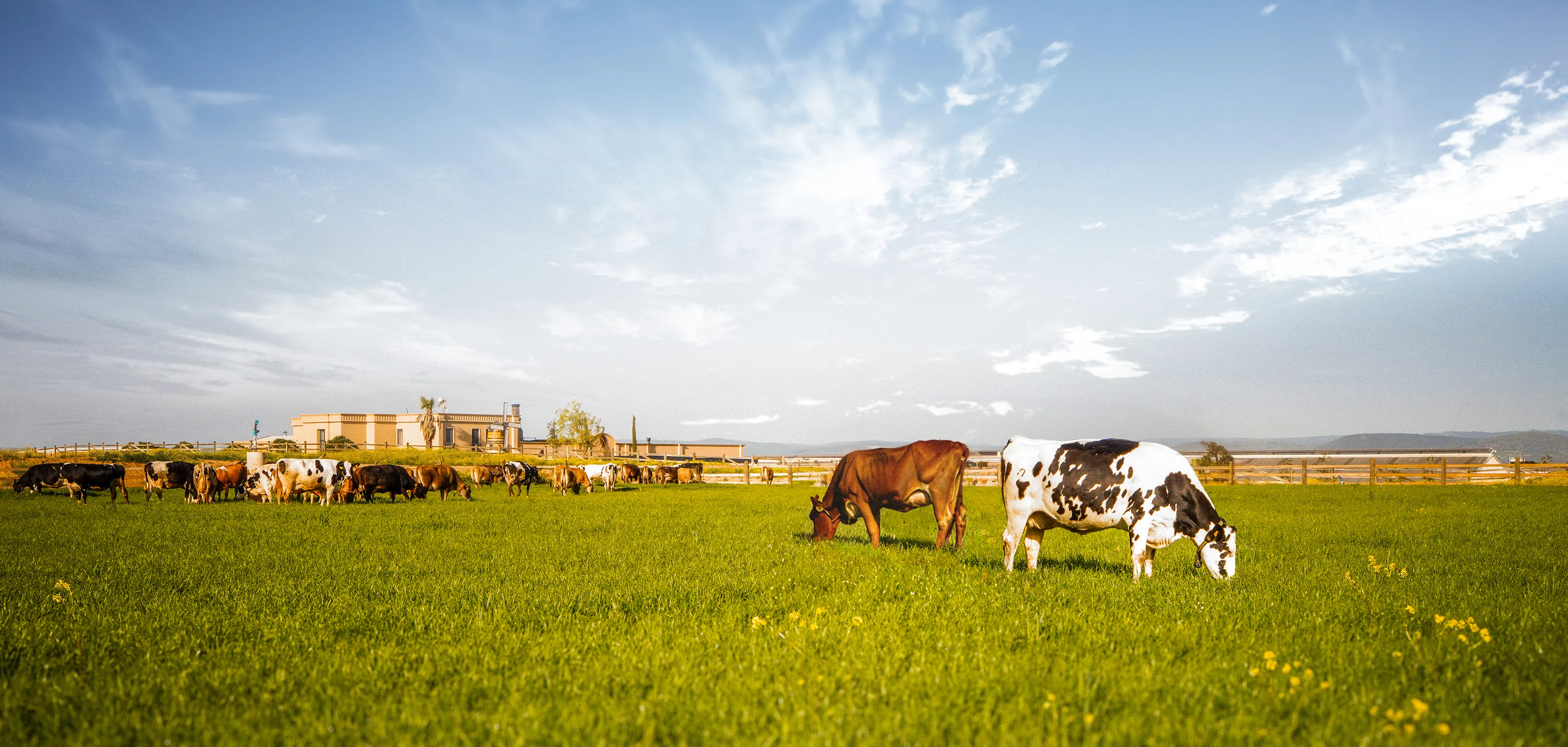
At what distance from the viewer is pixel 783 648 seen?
613 centimetres

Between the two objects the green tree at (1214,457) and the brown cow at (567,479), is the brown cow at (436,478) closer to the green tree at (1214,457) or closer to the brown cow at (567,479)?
the brown cow at (567,479)

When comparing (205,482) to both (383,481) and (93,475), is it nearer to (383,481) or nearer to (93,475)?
(93,475)

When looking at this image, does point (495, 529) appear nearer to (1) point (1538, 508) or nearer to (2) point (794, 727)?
(2) point (794, 727)

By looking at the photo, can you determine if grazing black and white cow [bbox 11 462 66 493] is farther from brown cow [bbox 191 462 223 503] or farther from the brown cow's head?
the brown cow's head

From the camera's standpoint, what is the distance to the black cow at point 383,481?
31844 mm

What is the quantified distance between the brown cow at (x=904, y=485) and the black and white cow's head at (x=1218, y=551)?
4036 mm

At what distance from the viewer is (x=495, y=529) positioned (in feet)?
58.9

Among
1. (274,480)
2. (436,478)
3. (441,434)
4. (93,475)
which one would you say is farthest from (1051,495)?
(441,434)

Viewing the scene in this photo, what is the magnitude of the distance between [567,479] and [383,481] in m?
9.99

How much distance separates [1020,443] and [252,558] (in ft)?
41.5

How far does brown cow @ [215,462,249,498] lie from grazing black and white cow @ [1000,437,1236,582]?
34370 millimetres

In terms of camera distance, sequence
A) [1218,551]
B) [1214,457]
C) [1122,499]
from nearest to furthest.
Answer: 1. [1218,551]
2. [1122,499]
3. [1214,457]

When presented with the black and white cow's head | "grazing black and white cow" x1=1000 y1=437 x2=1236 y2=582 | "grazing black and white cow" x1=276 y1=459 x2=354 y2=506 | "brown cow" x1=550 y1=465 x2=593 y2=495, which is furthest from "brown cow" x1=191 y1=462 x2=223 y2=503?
the black and white cow's head

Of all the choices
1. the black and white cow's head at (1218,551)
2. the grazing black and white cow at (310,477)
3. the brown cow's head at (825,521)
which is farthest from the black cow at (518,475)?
the black and white cow's head at (1218,551)
